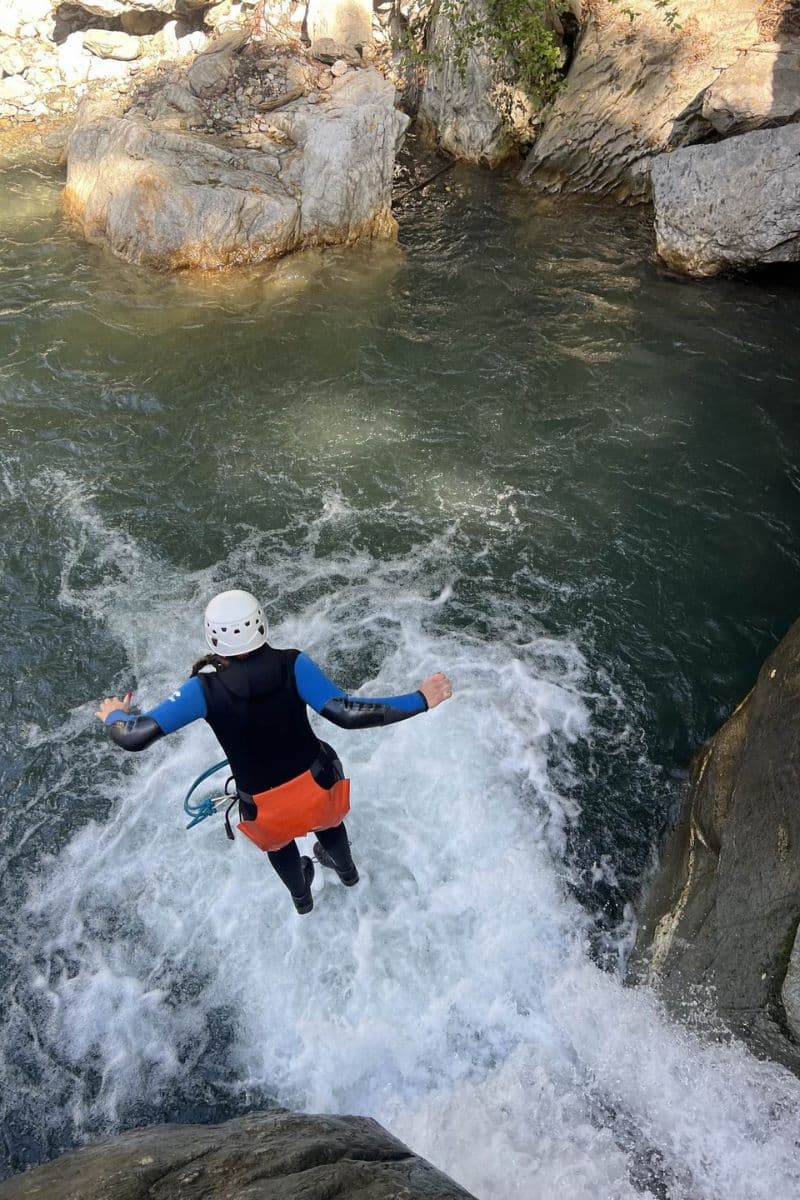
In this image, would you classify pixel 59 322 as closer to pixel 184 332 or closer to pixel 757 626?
pixel 184 332

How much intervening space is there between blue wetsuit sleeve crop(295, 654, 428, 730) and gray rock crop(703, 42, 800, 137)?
420 inches

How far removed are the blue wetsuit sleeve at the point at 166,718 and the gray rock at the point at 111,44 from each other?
56.1 ft

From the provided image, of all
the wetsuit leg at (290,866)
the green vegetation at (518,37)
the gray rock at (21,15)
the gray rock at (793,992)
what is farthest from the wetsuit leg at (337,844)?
the gray rock at (21,15)

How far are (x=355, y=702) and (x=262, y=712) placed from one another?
0.44 metres

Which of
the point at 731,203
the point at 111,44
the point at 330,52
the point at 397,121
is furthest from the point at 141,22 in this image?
the point at 731,203

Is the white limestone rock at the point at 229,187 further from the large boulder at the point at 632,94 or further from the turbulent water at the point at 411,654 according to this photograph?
the large boulder at the point at 632,94

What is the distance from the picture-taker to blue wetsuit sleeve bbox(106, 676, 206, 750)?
11.9 feet

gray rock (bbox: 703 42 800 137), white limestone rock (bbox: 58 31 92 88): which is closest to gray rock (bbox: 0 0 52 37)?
white limestone rock (bbox: 58 31 92 88)

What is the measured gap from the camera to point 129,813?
17.7 ft

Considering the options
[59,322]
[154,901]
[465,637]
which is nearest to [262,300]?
[59,322]

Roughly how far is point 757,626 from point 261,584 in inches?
161

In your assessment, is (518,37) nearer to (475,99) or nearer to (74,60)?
(475,99)

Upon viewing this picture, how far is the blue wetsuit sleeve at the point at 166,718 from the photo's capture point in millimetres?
3615

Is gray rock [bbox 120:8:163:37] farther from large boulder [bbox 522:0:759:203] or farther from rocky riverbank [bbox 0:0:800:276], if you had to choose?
large boulder [bbox 522:0:759:203]
